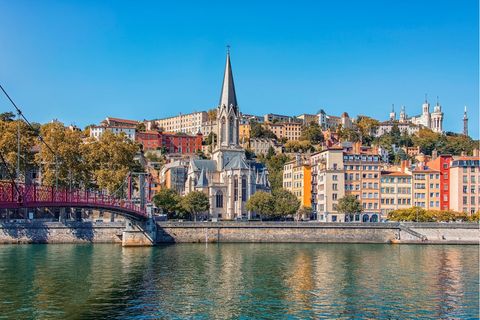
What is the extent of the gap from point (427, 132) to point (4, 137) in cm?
13990

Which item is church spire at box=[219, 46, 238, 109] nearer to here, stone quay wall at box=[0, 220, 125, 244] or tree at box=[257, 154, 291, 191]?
tree at box=[257, 154, 291, 191]

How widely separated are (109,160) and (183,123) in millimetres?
107345

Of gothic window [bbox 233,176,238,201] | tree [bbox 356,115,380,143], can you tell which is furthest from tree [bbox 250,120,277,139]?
gothic window [bbox 233,176,238,201]

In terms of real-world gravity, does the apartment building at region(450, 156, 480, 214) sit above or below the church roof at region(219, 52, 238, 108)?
below

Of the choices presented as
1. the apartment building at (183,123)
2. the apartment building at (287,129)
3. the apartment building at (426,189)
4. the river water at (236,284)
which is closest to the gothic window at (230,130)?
the apartment building at (426,189)

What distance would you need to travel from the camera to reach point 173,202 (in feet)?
253

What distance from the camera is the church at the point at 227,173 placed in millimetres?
87312

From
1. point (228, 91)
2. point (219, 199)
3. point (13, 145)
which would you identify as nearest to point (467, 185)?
point (219, 199)

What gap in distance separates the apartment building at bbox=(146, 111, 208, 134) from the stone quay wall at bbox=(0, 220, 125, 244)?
110 m

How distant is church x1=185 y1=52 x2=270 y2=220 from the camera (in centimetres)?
8731

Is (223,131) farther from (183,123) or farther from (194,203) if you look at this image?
(183,123)

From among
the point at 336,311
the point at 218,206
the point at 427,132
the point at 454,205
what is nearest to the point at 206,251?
the point at 336,311

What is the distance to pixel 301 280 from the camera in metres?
38.0

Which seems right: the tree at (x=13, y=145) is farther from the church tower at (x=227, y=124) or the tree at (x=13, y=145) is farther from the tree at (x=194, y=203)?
the church tower at (x=227, y=124)
